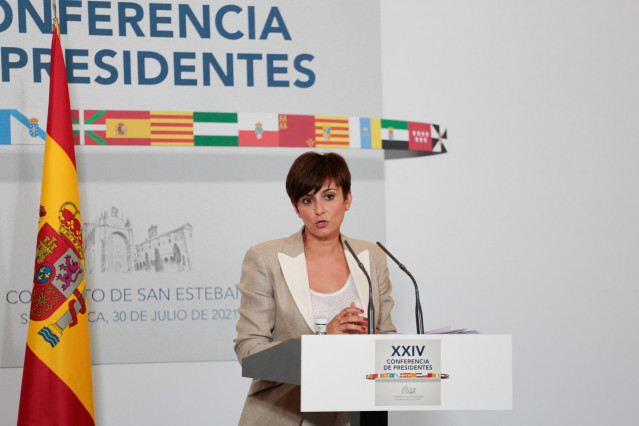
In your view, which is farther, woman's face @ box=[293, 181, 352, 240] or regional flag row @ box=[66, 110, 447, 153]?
regional flag row @ box=[66, 110, 447, 153]

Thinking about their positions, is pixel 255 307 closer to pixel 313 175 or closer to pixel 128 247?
pixel 313 175

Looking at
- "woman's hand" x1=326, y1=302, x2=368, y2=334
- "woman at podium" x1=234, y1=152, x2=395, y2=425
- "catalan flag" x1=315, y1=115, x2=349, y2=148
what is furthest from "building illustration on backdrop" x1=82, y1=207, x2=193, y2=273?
"woman's hand" x1=326, y1=302, x2=368, y2=334

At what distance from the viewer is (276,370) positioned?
175 centimetres

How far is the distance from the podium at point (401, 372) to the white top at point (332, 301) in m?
0.53

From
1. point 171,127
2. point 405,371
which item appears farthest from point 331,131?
point 405,371

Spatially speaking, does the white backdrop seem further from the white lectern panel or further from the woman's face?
the white lectern panel

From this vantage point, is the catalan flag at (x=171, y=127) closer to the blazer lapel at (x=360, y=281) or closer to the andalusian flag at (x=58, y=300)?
the andalusian flag at (x=58, y=300)

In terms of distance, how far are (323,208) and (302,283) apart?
0.24m

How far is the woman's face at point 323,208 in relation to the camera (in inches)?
87.4

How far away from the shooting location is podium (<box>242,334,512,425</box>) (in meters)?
1.59

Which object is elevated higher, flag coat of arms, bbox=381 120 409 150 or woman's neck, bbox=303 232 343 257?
flag coat of arms, bbox=381 120 409 150

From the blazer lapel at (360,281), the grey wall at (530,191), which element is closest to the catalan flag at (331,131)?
the grey wall at (530,191)

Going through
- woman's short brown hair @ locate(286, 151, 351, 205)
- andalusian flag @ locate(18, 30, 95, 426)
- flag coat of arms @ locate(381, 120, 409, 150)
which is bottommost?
andalusian flag @ locate(18, 30, 95, 426)

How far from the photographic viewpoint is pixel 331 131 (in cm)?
318
